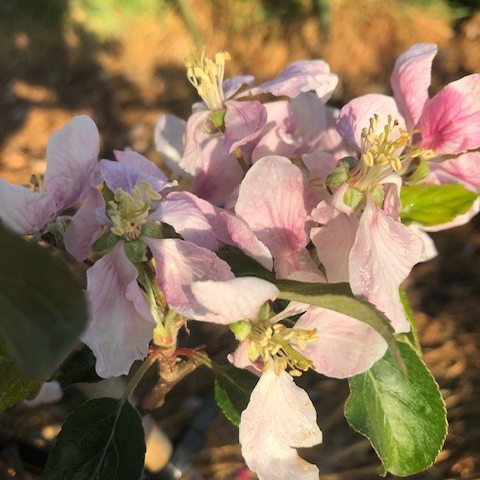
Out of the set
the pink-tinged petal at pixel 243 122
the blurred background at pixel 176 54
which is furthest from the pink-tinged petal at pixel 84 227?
the blurred background at pixel 176 54

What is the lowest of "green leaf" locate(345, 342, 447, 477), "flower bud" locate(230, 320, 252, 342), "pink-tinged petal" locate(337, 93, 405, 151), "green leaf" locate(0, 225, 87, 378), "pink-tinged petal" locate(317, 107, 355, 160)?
"green leaf" locate(345, 342, 447, 477)

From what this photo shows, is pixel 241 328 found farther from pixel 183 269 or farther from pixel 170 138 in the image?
pixel 170 138

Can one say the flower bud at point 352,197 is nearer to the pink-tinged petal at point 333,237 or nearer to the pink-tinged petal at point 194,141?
the pink-tinged petal at point 333,237

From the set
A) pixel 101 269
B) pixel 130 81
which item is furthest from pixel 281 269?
pixel 130 81

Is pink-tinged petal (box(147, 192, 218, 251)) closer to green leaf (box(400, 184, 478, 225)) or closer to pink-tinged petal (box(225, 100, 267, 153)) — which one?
pink-tinged petal (box(225, 100, 267, 153))

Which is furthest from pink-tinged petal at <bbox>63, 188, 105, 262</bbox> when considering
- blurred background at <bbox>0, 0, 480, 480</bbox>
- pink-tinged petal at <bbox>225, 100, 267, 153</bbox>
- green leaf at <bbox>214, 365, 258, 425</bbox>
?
blurred background at <bbox>0, 0, 480, 480</bbox>

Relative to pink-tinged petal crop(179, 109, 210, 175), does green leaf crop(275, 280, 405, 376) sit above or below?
below

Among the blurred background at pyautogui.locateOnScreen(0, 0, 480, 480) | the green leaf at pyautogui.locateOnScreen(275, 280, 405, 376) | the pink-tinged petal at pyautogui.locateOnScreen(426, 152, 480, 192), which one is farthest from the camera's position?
the blurred background at pyautogui.locateOnScreen(0, 0, 480, 480)
